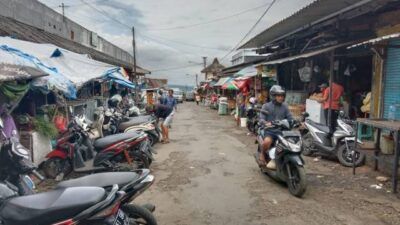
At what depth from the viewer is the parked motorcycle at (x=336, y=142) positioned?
8.35 meters

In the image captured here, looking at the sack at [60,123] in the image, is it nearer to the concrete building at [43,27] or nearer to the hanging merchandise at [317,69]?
the concrete building at [43,27]

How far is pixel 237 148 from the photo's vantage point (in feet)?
36.7

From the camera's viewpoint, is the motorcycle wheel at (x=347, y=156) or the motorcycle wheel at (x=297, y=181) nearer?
the motorcycle wheel at (x=297, y=181)

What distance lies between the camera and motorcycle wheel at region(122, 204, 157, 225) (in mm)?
3796

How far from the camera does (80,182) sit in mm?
3559

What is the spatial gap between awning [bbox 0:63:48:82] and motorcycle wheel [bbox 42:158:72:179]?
1.67 m

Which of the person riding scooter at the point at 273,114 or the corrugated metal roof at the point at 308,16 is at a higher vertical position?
the corrugated metal roof at the point at 308,16

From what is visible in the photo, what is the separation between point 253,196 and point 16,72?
4311 mm

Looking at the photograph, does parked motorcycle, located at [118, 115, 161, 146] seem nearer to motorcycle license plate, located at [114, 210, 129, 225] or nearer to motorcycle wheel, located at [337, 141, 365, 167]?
motorcycle wheel, located at [337, 141, 365, 167]

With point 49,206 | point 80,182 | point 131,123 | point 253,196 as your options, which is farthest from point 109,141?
point 49,206

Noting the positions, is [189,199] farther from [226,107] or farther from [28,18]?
[226,107]

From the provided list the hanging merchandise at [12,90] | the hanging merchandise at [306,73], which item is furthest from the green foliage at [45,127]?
the hanging merchandise at [306,73]

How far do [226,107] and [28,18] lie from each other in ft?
45.0

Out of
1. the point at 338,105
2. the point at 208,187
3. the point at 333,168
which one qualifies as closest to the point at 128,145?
the point at 208,187
